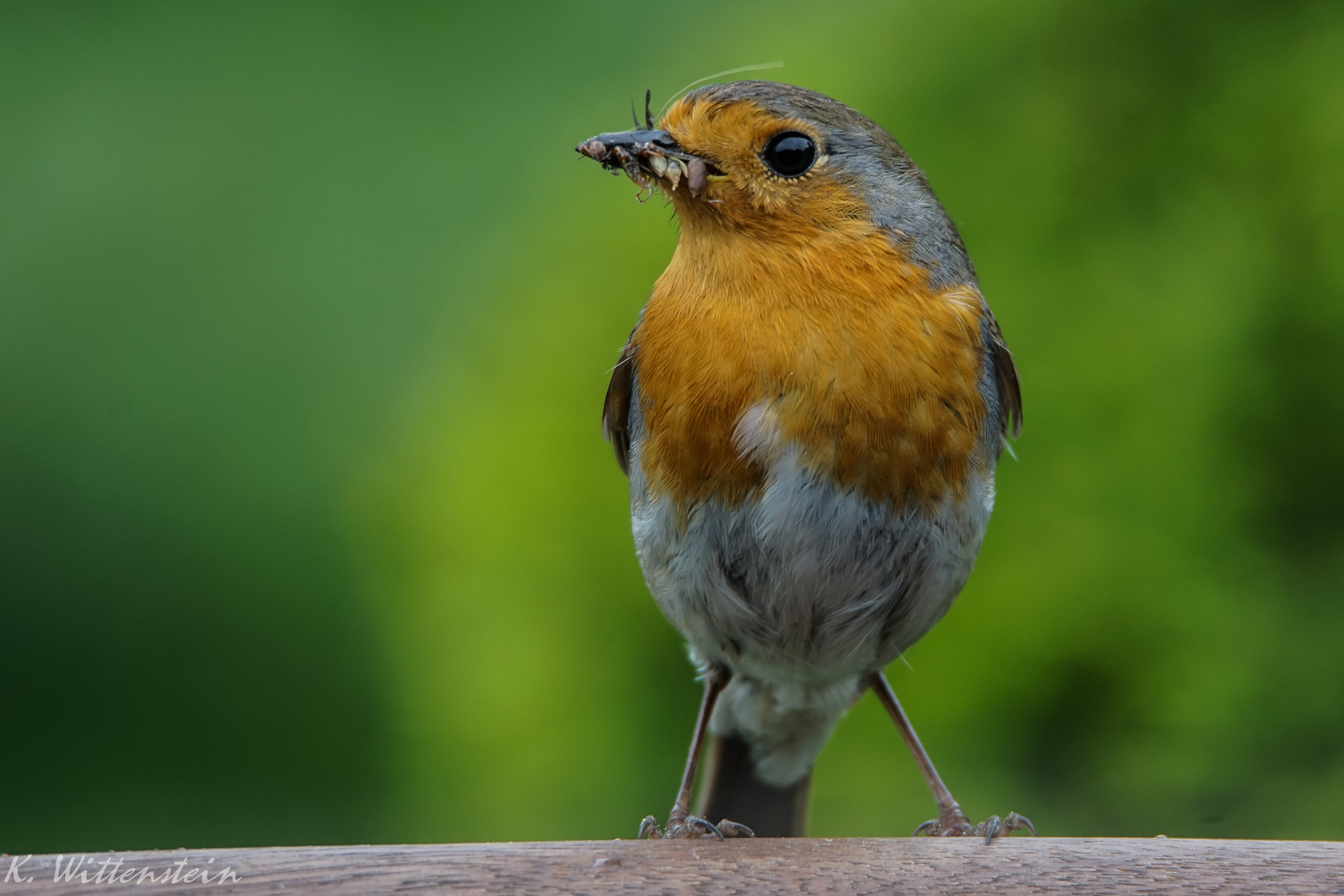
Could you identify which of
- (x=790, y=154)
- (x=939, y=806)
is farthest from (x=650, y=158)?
(x=939, y=806)

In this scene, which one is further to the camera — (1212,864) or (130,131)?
(130,131)

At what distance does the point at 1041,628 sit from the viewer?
3.35 meters

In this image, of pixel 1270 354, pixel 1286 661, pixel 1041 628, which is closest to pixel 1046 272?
pixel 1270 354

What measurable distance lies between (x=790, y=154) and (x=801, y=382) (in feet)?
1.34

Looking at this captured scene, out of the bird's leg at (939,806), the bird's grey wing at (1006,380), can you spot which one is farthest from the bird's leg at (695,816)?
the bird's grey wing at (1006,380)

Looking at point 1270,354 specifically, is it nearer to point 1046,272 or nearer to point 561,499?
point 1046,272

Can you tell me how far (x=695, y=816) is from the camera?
283cm

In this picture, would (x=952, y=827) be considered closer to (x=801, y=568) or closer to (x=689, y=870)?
(x=801, y=568)

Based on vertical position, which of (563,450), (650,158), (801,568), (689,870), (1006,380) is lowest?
(689,870)

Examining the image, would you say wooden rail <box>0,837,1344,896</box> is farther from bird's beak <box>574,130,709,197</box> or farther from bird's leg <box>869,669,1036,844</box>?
bird's beak <box>574,130,709,197</box>

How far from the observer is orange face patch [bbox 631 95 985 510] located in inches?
89.3

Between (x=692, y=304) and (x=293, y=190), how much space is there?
220 centimetres

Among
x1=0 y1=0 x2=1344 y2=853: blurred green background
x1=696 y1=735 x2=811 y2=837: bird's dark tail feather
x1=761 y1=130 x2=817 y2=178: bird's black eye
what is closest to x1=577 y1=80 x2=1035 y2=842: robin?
x1=761 y1=130 x2=817 y2=178: bird's black eye

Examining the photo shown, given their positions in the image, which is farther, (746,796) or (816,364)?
(746,796)
